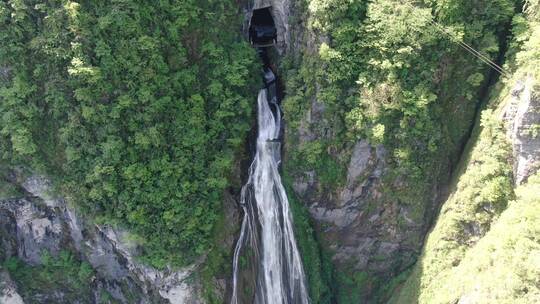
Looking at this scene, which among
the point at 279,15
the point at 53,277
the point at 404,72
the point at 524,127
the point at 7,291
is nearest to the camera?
the point at 524,127

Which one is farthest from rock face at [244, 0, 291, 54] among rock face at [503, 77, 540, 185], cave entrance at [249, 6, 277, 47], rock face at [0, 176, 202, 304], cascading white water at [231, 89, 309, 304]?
rock face at [0, 176, 202, 304]

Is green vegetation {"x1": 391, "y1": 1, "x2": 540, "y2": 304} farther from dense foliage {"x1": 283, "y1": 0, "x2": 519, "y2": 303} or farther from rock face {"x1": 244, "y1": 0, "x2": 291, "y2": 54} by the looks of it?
rock face {"x1": 244, "y1": 0, "x2": 291, "y2": 54}

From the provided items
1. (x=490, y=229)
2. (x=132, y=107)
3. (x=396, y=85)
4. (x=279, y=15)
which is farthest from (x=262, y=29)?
(x=490, y=229)

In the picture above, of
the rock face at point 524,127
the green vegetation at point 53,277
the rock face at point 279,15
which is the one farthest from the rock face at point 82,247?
the rock face at point 524,127

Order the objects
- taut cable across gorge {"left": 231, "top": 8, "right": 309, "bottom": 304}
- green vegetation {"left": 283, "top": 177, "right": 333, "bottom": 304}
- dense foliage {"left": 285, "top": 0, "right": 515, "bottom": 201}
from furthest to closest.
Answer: green vegetation {"left": 283, "top": 177, "right": 333, "bottom": 304}, taut cable across gorge {"left": 231, "top": 8, "right": 309, "bottom": 304}, dense foliage {"left": 285, "top": 0, "right": 515, "bottom": 201}

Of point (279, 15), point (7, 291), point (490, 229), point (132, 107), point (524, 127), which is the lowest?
point (7, 291)

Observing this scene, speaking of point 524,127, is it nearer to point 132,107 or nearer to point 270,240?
point 270,240

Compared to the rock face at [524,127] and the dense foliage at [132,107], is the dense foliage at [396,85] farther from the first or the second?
the dense foliage at [132,107]
